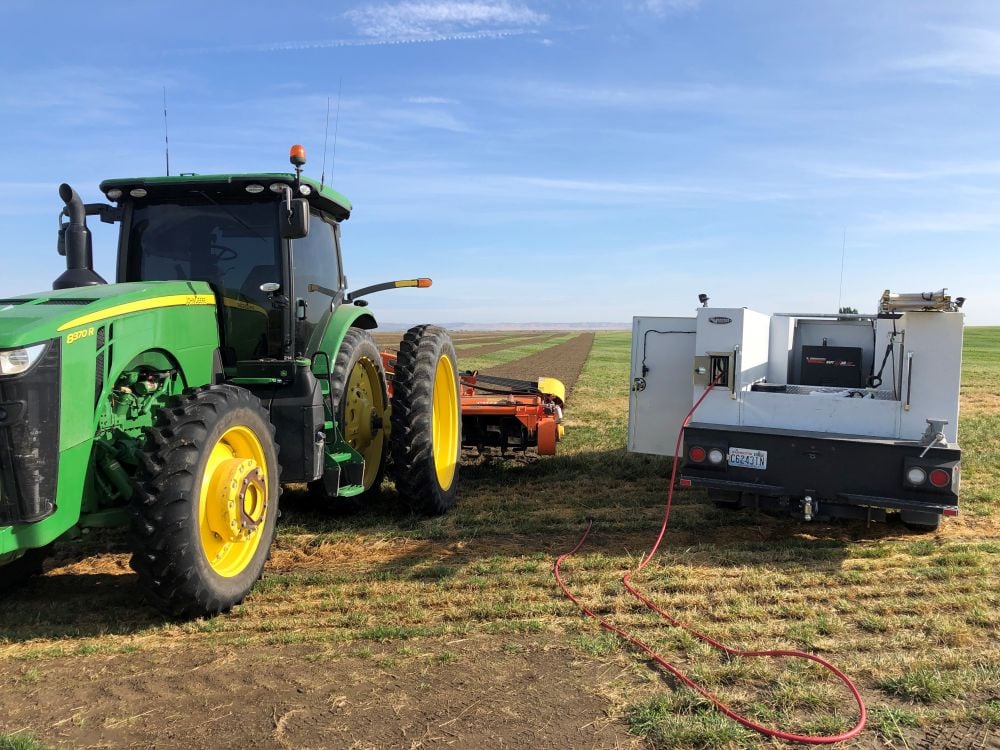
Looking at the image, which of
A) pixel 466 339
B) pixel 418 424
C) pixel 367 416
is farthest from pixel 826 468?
→ pixel 466 339

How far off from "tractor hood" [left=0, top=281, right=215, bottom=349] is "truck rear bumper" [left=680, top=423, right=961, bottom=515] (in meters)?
3.67

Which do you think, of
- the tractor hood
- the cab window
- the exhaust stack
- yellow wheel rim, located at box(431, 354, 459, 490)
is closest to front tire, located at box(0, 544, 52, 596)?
the tractor hood

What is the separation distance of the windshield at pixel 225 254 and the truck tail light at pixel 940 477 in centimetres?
436

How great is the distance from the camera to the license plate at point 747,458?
17.1ft

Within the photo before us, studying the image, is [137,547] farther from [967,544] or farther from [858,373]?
[858,373]

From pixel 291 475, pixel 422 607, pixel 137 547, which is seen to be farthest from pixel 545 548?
pixel 137 547

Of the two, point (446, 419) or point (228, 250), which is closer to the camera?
point (228, 250)

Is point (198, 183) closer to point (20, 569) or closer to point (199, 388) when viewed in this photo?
point (199, 388)

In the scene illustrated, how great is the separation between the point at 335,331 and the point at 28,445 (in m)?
2.40

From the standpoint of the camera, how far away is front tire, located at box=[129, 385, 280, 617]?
11.3ft

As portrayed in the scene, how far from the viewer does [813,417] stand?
5.35 meters

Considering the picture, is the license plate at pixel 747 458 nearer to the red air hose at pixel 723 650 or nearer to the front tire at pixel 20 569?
the red air hose at pixel 723 650

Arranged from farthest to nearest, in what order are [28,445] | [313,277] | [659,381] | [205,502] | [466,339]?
1. [466,339]
2. [659,381]
3. [313,277]
4. [205,502]
5. [28,445]

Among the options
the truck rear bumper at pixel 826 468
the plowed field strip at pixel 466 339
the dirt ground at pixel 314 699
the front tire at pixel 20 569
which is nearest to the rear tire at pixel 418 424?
the truck rear bumper at pixel 826 468
